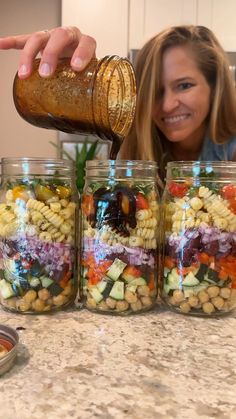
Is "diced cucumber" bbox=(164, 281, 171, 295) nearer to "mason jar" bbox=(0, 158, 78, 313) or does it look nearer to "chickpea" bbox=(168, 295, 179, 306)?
"chickpea" bbox=(168, 295, 179, 306)

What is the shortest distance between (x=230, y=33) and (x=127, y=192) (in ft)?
4.27

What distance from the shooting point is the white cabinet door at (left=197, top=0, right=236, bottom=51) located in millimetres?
1629

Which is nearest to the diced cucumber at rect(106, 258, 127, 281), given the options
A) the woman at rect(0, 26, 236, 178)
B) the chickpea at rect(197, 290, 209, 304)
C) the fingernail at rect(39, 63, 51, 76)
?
the chickpea at rect(197, 290, 209, 304)

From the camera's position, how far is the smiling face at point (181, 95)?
121 centimetres

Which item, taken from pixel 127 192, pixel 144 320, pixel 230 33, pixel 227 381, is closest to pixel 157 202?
pixel 127 192

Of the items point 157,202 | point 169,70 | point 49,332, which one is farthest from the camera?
point 169,70

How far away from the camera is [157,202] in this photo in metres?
0.61

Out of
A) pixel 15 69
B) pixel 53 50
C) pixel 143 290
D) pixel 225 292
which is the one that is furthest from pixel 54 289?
pixel 15 69

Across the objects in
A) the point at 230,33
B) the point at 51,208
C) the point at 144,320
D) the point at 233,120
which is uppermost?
the point at 230,33

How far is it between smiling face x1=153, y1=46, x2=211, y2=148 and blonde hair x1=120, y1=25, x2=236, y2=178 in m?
0.02

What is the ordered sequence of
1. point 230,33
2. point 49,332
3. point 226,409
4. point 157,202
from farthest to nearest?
point 230,33
point 157,202
point 49,332
point 226,409

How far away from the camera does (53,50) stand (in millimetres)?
623

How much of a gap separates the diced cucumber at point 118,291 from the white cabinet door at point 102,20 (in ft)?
4.37

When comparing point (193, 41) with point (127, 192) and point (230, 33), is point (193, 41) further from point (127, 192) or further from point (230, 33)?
point (127, 192)
